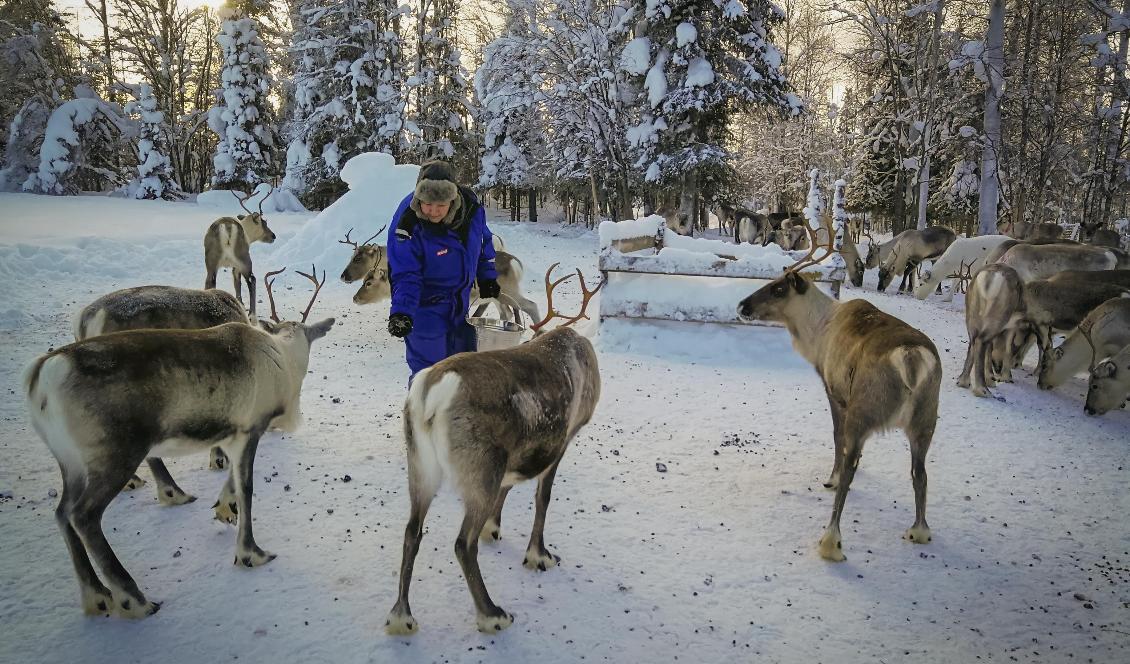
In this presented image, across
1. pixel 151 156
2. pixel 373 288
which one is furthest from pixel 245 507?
pixel 151 156

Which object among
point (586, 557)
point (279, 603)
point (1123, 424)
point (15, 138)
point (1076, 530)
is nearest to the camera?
point (279, 603)

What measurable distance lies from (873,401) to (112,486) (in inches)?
141

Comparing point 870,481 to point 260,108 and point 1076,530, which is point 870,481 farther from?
point 260,108

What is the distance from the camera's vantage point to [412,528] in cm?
261

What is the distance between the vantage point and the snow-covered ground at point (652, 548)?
2676mm

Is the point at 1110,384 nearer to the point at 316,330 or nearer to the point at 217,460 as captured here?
the point at 316,330

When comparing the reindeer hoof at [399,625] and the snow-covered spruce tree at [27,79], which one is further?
the snow-covered spruce tree at [27,79]

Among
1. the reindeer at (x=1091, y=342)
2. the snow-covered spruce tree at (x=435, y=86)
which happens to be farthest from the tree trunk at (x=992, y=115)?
the snow-covered spruce tree at (x=435, y=86)

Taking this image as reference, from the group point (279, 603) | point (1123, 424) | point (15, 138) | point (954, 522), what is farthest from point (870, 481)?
point (15, 138)

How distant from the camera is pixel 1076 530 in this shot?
12.3 feet

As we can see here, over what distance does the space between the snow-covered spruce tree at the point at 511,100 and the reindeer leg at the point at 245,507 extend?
18698 millimetres

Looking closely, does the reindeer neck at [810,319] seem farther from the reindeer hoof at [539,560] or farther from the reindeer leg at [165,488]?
the reindeer leg at [165,488]

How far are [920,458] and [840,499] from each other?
1.80 ft

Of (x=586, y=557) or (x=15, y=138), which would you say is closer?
(x=586, y=557)
